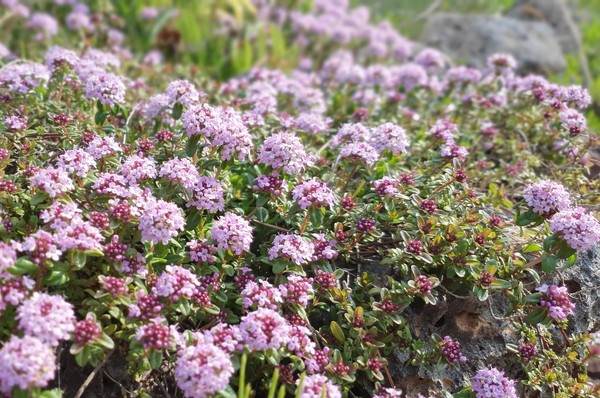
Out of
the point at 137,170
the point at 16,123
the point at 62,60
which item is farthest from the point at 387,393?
the point at 62,60

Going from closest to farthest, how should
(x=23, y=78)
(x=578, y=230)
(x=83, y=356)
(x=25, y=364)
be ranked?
(x=25, y=364) → (x=83, y=356) → (x=578, y=230) → (x=23, y=78)

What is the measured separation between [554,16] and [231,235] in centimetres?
869

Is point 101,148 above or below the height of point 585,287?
above

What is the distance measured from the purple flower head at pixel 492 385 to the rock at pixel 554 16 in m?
7.76

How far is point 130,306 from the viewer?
2.57 m

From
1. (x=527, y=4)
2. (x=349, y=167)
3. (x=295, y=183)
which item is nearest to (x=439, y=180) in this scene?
(x=349, y=167)

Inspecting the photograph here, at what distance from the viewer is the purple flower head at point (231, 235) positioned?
2.82m

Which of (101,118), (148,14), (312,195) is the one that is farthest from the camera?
(148,14)

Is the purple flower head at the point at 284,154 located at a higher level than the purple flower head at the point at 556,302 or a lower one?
higher

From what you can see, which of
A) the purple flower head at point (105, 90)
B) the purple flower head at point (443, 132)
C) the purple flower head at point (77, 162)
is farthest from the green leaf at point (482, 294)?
the purple flower head at point (105, 90)

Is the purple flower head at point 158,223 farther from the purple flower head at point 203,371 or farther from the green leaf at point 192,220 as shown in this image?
the purple flower head at point 203,371

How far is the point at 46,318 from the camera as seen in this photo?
2291mm

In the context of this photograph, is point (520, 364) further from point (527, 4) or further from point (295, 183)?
point (527, 4)

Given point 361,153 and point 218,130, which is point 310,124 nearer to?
point 361,153
